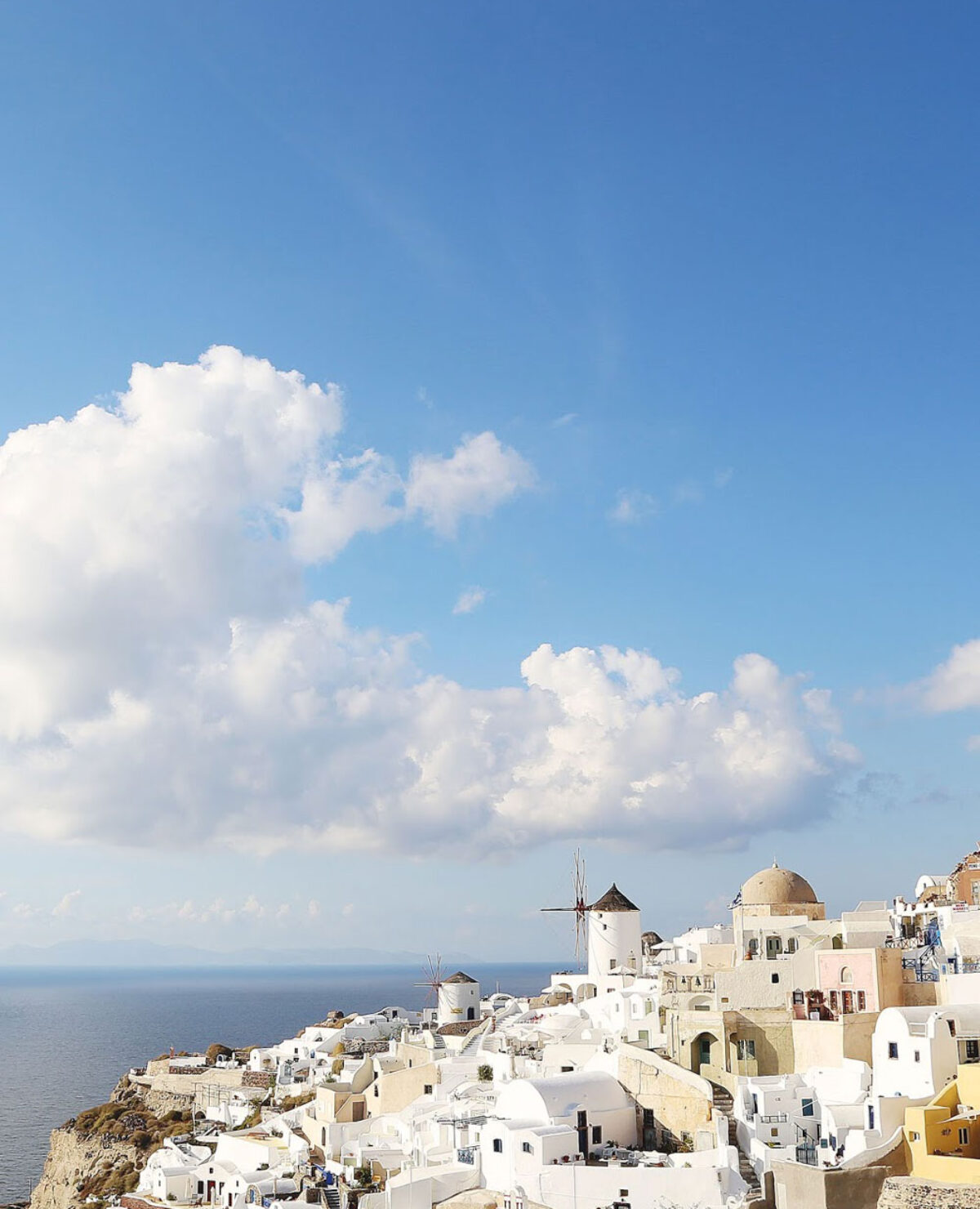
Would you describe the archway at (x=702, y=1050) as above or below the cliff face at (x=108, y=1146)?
above

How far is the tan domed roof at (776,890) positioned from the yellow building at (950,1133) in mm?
18069

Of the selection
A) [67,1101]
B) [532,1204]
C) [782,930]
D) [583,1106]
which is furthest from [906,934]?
[67,1101]

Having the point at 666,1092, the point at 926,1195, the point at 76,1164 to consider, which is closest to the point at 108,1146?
the point at 76,1164

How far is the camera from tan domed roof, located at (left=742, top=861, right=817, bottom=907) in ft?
149

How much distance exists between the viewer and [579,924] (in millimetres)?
65625

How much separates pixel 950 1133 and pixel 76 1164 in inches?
1602

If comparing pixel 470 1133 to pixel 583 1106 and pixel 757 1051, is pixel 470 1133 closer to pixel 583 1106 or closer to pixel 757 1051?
pixel 583 1106

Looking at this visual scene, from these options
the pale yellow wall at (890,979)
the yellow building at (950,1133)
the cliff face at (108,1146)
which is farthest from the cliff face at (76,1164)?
the yellow building at (950,1133)

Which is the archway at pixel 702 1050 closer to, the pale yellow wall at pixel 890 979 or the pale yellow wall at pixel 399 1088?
the pale yellow wall at pixel 890 979

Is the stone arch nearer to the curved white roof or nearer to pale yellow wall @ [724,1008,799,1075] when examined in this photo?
pale yellow wall @ [724,1008,799,1075]

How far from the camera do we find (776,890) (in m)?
45.5

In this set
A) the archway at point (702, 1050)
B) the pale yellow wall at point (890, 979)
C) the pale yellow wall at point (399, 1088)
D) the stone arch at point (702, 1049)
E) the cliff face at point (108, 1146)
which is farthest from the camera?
the cliff face at point (108, 1146)

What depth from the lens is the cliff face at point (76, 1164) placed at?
50344mm

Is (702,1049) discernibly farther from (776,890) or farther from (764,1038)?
(776,890)
